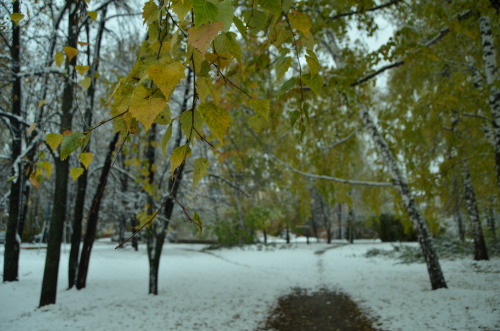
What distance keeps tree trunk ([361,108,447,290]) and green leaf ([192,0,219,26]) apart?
5.89 metres

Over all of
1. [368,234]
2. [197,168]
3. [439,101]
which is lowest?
[368,234]

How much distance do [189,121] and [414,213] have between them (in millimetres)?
5814

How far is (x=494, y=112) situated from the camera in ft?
14.0

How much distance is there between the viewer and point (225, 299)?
5.81 m

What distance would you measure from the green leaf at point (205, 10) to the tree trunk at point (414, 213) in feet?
19.3

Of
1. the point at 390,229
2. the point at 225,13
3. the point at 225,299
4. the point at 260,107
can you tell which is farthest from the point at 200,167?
the point at 390,229

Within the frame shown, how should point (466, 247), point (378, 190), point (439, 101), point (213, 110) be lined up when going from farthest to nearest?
1. point (466, 247)
2. point (378, 190)
3. point (439, 101)
4. point (213, 110)

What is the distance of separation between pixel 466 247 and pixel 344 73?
948cm

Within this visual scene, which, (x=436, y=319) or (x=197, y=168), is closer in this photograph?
(x=197, y=168)

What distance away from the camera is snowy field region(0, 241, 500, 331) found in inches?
159

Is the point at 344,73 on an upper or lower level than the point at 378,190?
upper

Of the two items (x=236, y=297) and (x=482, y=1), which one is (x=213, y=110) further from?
(x=236, y=297)

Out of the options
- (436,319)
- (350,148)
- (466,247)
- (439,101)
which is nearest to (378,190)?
(350,148)

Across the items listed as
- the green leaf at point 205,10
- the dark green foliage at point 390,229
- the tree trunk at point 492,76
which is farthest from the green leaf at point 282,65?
the dark green foliage at point 390,229
